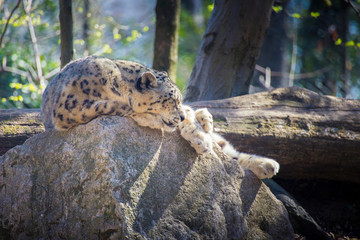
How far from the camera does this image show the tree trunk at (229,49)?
6.09 m

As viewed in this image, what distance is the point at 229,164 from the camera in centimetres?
386

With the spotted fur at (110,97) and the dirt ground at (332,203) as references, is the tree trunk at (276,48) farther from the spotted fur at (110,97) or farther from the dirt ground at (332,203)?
the spotted fur at (110,97)

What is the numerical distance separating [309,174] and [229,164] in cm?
227

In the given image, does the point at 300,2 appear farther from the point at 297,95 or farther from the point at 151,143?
the point at 151,143

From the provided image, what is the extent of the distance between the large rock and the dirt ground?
182 centimetres

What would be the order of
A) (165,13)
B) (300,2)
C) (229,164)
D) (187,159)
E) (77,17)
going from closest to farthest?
(187,159) → (229,164) → (165,13) → (300,2) → (77,17)

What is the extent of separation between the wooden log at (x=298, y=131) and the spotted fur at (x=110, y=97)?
166 centimetres

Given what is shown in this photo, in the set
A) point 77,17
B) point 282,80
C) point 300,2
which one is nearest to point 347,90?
point 282,80

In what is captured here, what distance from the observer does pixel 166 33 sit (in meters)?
6.85

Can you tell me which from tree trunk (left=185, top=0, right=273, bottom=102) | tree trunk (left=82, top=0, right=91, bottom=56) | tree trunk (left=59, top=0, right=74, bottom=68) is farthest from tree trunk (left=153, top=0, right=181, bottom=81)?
tree trunk (left=82, top=0, right=91, bottom=56)

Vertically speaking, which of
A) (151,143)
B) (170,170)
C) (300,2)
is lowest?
(170,170)

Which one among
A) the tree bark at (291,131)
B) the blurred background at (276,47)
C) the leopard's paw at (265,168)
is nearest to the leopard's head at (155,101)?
the leopard's paw at (265,168)

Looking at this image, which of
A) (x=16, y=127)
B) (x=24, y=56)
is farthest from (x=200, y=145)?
(x=24, y=56)

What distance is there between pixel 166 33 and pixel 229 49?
150 cm
